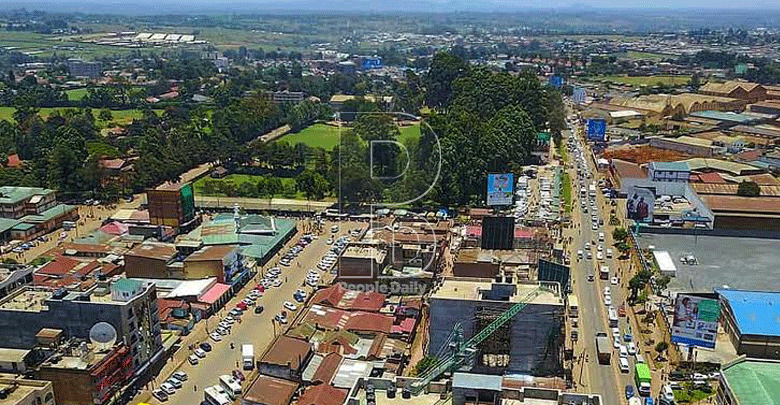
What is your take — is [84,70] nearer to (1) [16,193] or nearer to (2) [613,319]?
(1) [16,193]

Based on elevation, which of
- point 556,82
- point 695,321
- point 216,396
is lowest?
point 216,396

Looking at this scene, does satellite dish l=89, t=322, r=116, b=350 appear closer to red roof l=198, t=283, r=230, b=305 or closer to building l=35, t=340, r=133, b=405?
building l=35, t=340, r=133, b=405

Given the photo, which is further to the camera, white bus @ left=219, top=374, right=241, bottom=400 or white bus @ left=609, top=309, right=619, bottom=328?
white bus @ left=609, top=309, right=619, bottom=328

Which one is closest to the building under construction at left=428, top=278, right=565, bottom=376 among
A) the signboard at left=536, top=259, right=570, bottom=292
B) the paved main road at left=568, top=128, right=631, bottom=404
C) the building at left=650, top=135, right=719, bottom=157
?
the paved main road at left=568, top=128, right=631, bottom=404

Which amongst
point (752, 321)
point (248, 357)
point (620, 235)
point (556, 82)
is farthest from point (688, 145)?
point (248, 357)

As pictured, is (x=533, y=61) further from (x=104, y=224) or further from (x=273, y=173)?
(x=104, y=224)

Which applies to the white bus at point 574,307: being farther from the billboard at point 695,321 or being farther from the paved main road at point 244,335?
the paved main road at point 244,335

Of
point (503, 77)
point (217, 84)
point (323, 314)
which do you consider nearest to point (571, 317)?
point (323, 314)
